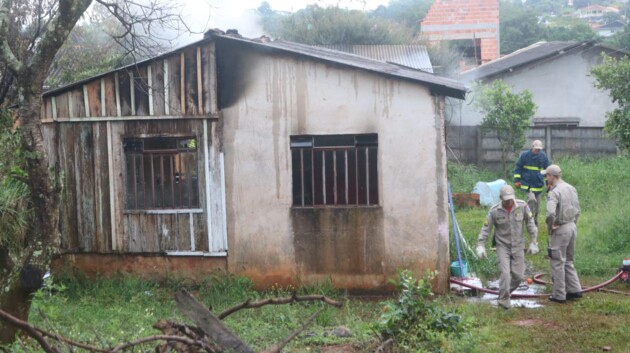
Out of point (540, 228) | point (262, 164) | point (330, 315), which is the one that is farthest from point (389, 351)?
point (540, 228)

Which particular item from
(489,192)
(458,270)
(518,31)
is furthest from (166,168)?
(518,31)

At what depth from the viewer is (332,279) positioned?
1191 cm

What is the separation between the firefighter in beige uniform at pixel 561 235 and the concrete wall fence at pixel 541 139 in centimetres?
1120

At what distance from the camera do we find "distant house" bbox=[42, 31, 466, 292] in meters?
11.7

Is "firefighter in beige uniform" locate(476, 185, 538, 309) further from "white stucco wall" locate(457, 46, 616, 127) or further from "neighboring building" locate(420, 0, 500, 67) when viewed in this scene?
"neighboring building" locate(420, 0, 500, 67)

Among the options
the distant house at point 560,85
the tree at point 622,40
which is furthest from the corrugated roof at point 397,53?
the tree at point 622,40

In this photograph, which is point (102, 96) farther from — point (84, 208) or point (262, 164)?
point (262, 164)

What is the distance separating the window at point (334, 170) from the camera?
11844mm

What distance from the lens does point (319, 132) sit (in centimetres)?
1184

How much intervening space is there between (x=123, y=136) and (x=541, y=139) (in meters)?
14.0

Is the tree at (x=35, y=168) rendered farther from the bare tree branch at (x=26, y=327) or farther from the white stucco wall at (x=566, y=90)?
the white stucco wall at (x=566, y=90)

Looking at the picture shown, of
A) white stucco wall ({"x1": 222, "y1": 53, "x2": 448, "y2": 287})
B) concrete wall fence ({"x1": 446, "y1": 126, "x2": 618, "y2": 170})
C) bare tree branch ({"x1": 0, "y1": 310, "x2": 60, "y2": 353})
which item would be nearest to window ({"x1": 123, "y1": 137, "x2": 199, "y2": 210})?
white stucco wall ({"x1": 222, "y1": 53, "x2": 448, "y2": 287})

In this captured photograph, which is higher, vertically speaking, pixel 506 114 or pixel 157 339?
pixel 506 114

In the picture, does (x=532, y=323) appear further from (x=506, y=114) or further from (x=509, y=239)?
(x=506, y=114)
